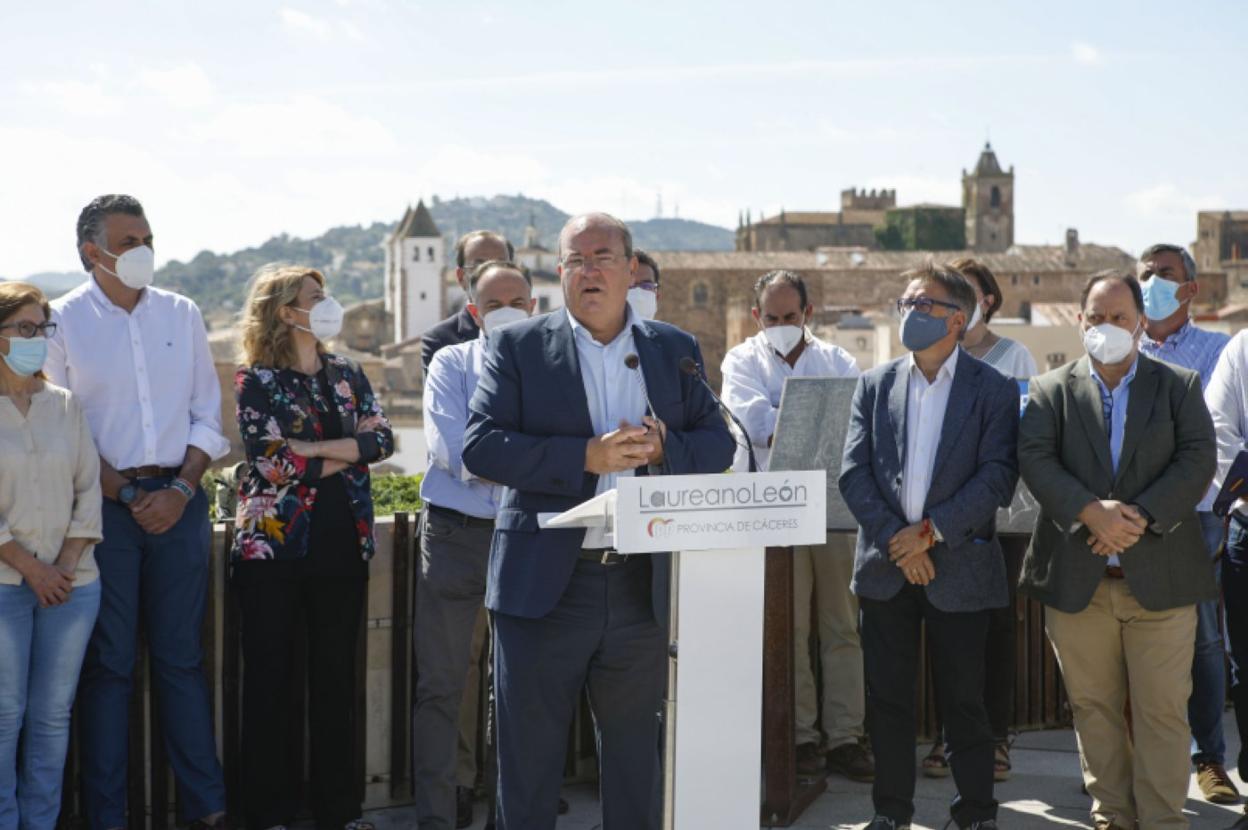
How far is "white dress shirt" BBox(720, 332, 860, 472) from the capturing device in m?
6.01

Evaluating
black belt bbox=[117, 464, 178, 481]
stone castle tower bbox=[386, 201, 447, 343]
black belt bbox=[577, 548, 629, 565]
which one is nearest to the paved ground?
black belt bbox=[117, 464, 178, 481]

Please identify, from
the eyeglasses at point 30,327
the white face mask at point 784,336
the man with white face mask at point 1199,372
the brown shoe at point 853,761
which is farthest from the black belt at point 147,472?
the man with white face mask at point 1199,372

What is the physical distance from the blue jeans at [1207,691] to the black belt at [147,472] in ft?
12.1

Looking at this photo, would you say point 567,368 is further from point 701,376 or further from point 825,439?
point 825,439

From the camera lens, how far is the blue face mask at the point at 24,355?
14.4 feet

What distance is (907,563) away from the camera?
15.3 ft

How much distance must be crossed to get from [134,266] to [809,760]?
3.07 m

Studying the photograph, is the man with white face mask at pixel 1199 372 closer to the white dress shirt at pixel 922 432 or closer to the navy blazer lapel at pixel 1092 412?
the navy blazer lapel at pixel 1092 412

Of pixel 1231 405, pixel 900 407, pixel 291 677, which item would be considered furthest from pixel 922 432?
pixel 291 677

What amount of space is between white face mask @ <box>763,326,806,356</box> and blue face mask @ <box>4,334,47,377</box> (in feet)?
9.62

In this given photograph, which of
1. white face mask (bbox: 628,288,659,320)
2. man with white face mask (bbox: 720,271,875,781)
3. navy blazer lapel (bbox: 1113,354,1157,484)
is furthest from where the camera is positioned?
white face mask (bbox: 628,288,659,320)

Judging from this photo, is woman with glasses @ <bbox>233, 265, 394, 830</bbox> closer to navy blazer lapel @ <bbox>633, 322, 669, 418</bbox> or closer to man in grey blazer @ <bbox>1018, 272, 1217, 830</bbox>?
navy blazer lapel @ <bbox>633, 322, 669, 418</bbox>

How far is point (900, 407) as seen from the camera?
479 cm

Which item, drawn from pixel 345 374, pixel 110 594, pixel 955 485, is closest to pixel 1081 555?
pixel 955 485
